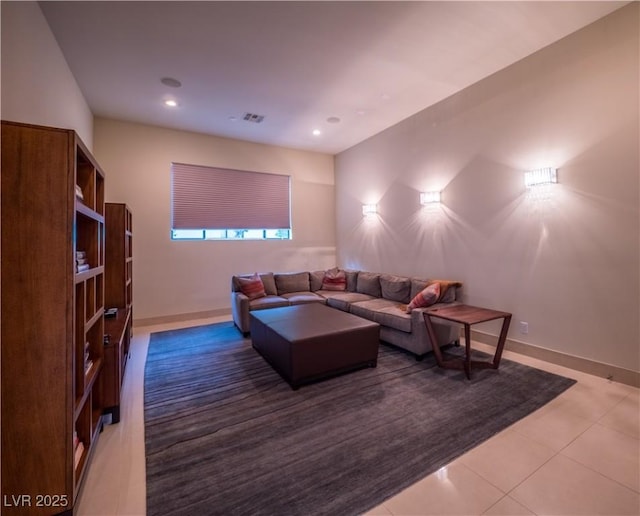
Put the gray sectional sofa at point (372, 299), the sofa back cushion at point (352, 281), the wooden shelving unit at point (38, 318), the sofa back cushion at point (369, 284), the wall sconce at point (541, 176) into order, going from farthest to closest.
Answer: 1. the sofa back cushion at point (352, 281)
2. the sofa back cushion at point (369, 284)
3. the gray sectional sofa at point (372, 299)
4. the wall sconce at point (541, 176)
5. the wooden shelving unit at point (38, 318)

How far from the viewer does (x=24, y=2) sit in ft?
7.10

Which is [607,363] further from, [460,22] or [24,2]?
[24,2]

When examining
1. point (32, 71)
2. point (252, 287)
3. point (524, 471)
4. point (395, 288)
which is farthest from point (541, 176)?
point (32, 71)

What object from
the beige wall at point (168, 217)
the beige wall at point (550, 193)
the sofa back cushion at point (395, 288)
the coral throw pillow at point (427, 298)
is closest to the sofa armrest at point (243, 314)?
the beige wall at point (168, 217)

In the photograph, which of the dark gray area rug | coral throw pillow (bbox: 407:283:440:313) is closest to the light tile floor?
the dark gray area rug

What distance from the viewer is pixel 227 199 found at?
5453 mm

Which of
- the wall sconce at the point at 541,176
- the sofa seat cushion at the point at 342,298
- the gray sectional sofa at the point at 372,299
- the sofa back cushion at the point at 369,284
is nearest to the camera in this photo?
the wall sconce at the point at 541,176

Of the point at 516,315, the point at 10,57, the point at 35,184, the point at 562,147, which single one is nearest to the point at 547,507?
the point at 516,315

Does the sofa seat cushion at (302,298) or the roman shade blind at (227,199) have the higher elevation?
the roman shade blind at (227,199)

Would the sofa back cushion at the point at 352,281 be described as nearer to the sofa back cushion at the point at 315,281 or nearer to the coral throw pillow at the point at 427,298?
the sofa back cushion at the point at 315,281

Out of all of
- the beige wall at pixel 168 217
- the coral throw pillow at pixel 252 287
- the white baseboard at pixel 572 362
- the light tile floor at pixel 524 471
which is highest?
the beige wall at pixel 168 217

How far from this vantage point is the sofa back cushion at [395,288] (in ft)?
14.1

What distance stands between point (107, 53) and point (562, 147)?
15.5ft

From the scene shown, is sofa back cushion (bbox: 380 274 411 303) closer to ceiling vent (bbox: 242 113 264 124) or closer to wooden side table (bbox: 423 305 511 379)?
wooden side table (bbox: 423 305 511 379)
